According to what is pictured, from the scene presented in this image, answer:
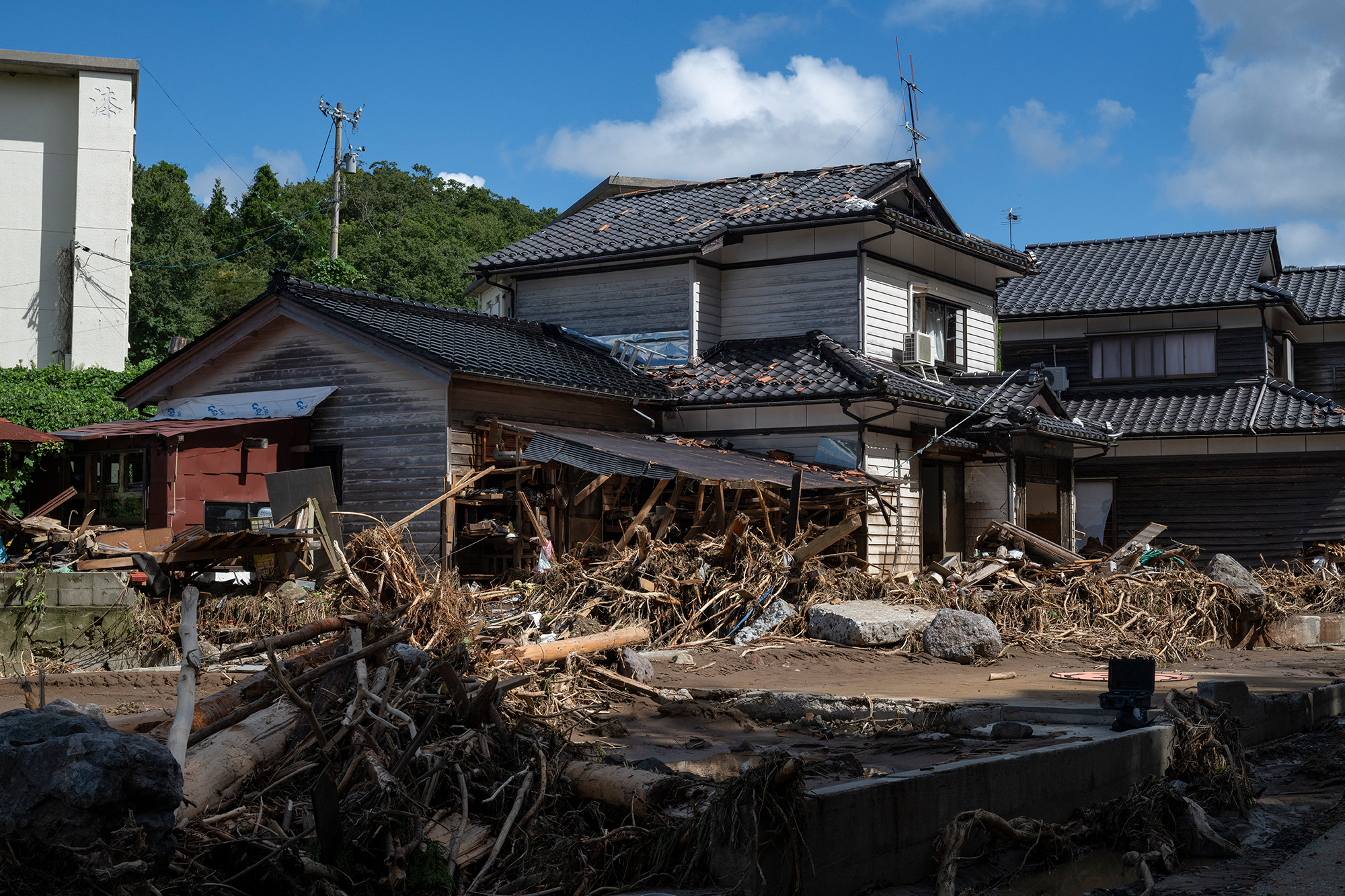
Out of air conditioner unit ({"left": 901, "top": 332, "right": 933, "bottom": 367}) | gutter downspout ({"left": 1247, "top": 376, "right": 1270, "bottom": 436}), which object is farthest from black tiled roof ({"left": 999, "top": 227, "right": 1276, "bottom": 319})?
air conditioner unit ({"left": 901, "top": 332, "right": 933, "bottom": 367})

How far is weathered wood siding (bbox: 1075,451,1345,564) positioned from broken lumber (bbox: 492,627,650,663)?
1742cm

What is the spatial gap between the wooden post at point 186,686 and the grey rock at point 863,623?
379 inches

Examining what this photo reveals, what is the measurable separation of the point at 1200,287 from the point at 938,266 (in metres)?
7.95

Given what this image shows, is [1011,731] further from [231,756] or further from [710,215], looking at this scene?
[710,215]

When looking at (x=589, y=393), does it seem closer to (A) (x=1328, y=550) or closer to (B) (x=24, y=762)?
(B) (x=24, y=762)

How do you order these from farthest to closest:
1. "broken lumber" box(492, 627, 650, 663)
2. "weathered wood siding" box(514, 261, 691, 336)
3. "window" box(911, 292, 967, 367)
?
1. "window" box(911, 292, 967, 367)
2. "weathered wood siding" box(514, 261, 691, 336)
3. "broken lumber" box(492, 627, 650, 663)

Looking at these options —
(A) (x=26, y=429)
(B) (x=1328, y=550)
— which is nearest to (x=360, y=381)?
(A) (x=26, y=429)

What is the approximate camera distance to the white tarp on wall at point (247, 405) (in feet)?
56.4

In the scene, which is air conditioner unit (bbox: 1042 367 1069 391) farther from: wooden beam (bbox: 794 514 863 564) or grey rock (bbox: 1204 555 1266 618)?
wooden beam (bbox: 794 514 863 564)

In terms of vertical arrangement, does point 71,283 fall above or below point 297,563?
above

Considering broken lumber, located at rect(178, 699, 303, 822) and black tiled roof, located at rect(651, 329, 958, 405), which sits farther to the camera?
black tiled roof, located at rect(651, 329, 958, 405)

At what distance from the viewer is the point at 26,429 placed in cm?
1653

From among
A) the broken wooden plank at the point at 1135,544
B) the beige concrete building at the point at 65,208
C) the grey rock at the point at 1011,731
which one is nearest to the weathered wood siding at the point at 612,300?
the broken wooden plank at the point at 1135,544

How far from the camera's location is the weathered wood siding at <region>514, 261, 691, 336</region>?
21219mm
